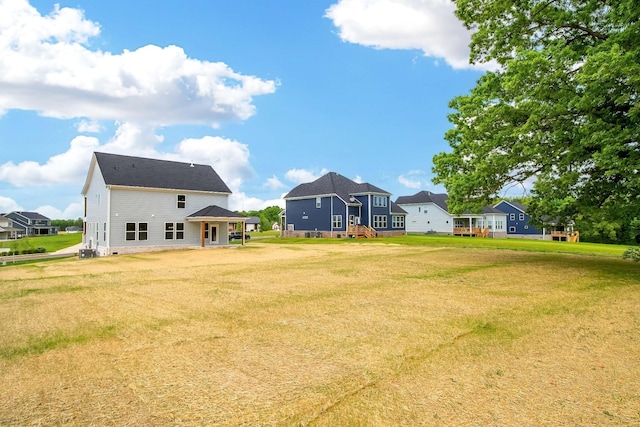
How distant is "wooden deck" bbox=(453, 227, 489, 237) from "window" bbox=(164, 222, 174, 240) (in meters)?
40.6

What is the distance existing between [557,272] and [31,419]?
16818 mm

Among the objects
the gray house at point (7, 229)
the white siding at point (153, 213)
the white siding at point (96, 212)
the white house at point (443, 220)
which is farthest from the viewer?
the gray house at point (7, 229)

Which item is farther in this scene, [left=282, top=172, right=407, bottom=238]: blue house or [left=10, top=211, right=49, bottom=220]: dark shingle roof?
[left=10, top=211, right=49, bottom=220]: dark shingle roof

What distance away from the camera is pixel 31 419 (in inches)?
166

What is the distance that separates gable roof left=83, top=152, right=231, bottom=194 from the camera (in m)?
29.4

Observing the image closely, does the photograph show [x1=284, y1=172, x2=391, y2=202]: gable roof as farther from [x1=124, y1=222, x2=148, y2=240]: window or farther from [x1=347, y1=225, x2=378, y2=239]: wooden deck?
[x1=124, y1=222, x2=148, y2=240]: window

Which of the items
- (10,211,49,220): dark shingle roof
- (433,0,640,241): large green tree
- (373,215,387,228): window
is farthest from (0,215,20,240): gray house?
(433,0,640,241): large green tree

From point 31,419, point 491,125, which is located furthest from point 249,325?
point 491,125

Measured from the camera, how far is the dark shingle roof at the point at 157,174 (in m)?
29.4

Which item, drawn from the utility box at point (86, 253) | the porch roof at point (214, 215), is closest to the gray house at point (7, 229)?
the utility box at point (86, 253)

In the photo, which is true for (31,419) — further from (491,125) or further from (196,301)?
(491,125)

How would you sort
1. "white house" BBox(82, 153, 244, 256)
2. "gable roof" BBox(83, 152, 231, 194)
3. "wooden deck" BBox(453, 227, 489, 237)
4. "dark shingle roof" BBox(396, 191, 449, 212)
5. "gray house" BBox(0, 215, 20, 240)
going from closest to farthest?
"white house" BBox(82, 153, 244, 256) → "gable roof" BBox(83, 152, 231, 194) → "wooden deck" BBox(453, 227, 489, 237) → "dark shingle roof" BBox(396, 191, 449, 212) → "gray house" BBox(0, 215, 20, 240)

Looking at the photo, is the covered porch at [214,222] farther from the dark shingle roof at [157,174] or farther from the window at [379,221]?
the window at [379,221]

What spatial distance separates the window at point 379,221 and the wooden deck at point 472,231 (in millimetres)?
15111
